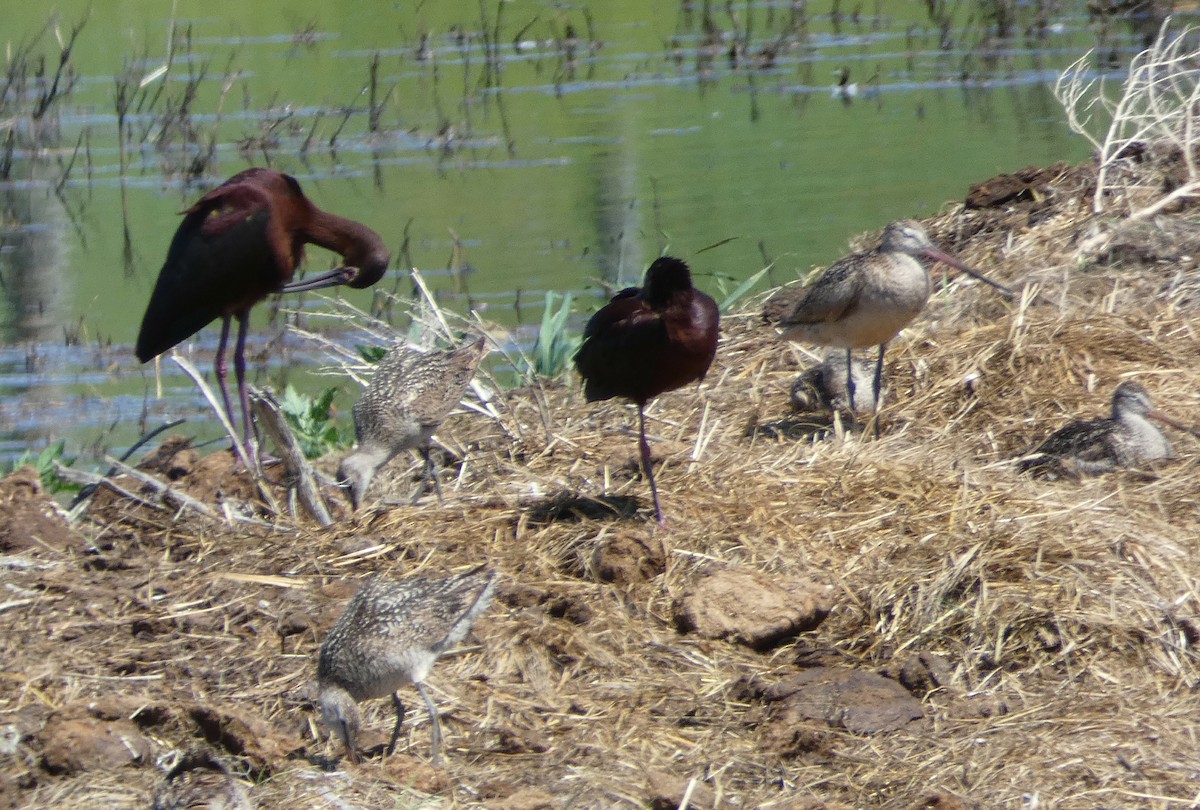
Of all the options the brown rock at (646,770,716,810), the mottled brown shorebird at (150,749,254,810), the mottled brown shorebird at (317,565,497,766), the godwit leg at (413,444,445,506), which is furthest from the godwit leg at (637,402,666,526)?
the mottled brown shorebird at (150,749,254,810)

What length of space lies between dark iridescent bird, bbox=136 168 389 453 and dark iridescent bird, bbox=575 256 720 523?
7.18 feet

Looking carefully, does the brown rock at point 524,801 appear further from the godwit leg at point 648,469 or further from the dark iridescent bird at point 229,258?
the dark iridescent bird at point 229,258

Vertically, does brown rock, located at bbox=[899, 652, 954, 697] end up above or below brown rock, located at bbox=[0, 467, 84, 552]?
below

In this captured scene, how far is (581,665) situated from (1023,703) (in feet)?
4.25

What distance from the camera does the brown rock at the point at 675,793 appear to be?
4.47m

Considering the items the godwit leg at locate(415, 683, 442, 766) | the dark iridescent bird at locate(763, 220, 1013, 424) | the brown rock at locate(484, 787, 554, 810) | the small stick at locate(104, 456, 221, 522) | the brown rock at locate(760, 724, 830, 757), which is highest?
the dark iridescent bird at locate(763, 220, 1013, 424)

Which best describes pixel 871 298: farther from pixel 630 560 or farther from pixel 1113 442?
pixel 630 560

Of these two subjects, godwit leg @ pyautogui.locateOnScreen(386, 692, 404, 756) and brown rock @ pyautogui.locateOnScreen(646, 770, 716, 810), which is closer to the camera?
brown rock @ pyautogui.locateOnScreen(646, 770, 716, 810)

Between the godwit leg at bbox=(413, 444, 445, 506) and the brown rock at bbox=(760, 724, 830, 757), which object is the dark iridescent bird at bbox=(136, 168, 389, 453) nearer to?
the godwit leg at bbox=(413, 444, 445, 506)

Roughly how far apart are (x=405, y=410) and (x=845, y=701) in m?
2.42

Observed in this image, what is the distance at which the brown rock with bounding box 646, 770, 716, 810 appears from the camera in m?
4.47

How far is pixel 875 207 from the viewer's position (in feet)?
39.3

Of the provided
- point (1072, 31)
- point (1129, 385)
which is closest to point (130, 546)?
point (1129, 385)

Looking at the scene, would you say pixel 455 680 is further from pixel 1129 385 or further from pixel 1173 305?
pixel 1173 305
